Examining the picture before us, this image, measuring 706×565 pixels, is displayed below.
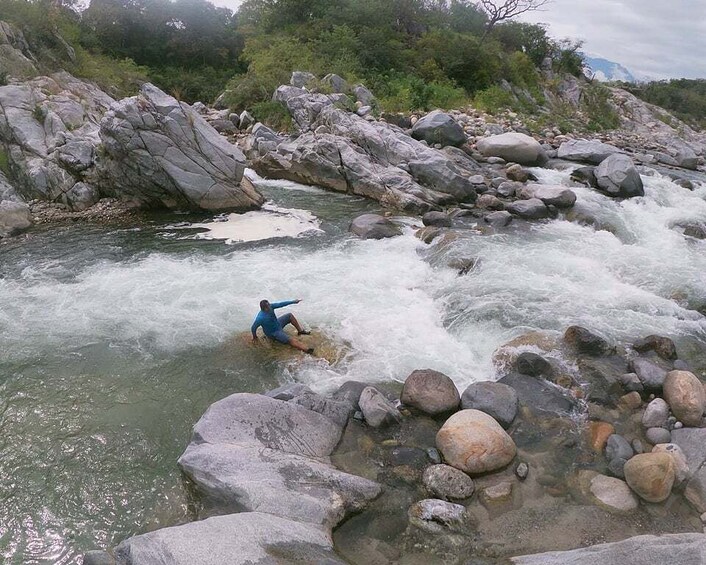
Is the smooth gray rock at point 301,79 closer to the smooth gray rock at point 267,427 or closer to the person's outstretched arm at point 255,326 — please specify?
the person's outstretched arm at point 255,326

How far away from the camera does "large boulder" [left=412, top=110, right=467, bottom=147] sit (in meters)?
21.2

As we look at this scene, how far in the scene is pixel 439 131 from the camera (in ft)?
69.5

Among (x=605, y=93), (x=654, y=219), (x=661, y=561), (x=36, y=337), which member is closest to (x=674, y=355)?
(x=661, y=561)

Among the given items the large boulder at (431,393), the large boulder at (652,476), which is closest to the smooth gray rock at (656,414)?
the large boulder at (652,476)

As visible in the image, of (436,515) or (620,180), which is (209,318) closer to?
(436,515)

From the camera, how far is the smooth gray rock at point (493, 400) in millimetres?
6926

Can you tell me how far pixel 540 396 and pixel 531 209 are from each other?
893 centimetres

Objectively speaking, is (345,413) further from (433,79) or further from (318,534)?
(433,79)

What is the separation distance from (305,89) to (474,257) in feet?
54.5

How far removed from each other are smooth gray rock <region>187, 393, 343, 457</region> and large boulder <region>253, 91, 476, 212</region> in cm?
1059

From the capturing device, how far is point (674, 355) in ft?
27.5

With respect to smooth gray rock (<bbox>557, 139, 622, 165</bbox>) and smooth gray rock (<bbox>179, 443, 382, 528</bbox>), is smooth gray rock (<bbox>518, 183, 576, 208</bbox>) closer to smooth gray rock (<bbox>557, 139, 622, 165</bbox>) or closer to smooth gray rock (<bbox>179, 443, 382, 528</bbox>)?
smooth gray rock (<bbox>557, 139, 622, 165</bbox>)

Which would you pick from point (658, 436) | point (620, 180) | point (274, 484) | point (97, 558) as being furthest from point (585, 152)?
point (97, 558)

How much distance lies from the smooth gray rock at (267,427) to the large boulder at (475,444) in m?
1.49
